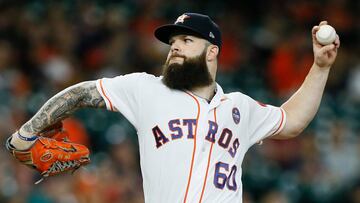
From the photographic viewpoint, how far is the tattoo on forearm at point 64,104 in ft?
17.4

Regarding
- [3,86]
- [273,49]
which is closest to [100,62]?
Result: [3,86]

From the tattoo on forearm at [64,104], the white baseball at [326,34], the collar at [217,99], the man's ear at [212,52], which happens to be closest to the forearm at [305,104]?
the white baseball at [326,34]

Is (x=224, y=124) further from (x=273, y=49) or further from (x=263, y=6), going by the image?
(x=263, y=6)

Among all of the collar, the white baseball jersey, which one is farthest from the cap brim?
the collar

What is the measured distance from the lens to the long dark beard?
5.41 meters

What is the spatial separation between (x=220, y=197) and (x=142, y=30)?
6.82 meters

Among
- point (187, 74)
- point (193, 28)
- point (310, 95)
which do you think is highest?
point (193, 28)

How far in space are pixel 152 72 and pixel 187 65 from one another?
5861 mm

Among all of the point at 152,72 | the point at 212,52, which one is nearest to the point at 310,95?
the point at 212,52

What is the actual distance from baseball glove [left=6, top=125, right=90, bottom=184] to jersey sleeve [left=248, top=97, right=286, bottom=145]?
999mm

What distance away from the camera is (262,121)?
5.70m

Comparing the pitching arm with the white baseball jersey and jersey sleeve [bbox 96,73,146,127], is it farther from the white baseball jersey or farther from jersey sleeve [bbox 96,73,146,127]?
jersey sleeve [bbox 96,73,146,127]

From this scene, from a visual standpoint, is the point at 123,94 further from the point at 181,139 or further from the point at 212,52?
the point at 212,52

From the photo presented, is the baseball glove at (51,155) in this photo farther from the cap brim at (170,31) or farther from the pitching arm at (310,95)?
the pitching arm at (310,95)
